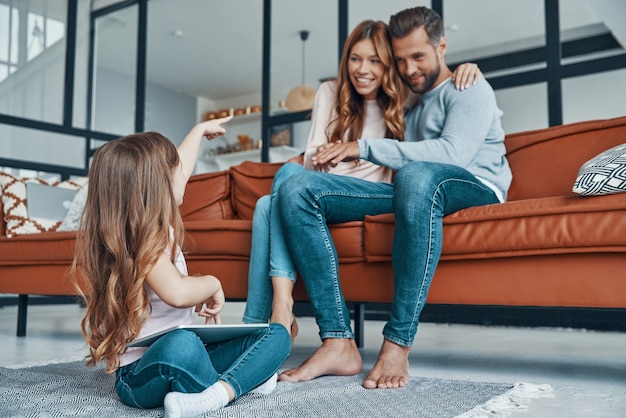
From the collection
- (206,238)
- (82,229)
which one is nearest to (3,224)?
(206,238)

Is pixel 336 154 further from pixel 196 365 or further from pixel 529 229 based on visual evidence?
pixel 196 365

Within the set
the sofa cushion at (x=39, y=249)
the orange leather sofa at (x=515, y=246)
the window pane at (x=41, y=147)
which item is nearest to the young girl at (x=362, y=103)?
the orange leather sofa at (x=515, y=246)

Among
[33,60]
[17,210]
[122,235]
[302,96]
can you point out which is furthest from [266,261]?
[33,60]

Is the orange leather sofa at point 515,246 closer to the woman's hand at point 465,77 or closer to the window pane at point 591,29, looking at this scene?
the woman's hand at point 465,77

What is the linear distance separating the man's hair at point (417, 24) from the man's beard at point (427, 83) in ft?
0.28

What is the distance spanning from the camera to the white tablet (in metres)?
1.20

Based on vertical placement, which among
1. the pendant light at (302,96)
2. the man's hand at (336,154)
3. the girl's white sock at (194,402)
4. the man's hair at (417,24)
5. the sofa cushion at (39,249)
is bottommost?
the girl's white sock at (194,402)

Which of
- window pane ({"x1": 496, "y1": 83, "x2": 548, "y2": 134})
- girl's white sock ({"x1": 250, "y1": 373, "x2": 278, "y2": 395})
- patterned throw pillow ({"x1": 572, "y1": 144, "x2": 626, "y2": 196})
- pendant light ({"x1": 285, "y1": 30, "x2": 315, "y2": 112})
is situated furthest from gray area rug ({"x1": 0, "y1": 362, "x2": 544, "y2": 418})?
pendant light ({"x1": 285, "y1": 30, "x2": 315, "y2": 112})

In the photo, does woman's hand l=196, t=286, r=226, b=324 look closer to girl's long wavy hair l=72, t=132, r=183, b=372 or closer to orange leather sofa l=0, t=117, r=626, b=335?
girl's long wavy hair l=72, t=132, r=183, b=372

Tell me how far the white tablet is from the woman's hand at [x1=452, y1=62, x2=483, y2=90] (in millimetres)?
985

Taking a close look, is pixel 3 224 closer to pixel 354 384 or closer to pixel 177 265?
pixel 177 265

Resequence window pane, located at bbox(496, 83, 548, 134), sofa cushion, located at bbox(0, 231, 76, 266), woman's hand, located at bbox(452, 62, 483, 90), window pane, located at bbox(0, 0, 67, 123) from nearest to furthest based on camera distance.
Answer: woman's hand, located at bbox(452, 62, 483, 90)
sofa cushion, located at bbox(0, 231, 76, 266)
window pane, located at bbox(496, 83, 548, 134)
window pane, located at bbox(0, 0, 67, 123)

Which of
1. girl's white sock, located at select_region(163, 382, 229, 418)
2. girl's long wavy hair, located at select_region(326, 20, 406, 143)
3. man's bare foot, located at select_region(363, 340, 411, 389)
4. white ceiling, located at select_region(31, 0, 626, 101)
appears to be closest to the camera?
girl's white sock, located at select_region(163, 382, 229, 418)

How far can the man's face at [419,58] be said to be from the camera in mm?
1926
